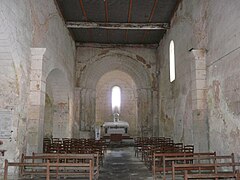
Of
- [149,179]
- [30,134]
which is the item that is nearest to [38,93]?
[30,134]

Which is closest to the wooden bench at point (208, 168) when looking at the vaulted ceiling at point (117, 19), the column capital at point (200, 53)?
the column capital at point (200, 53)

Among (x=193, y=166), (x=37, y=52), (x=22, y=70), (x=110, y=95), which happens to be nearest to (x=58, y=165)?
(x=193, y=166)

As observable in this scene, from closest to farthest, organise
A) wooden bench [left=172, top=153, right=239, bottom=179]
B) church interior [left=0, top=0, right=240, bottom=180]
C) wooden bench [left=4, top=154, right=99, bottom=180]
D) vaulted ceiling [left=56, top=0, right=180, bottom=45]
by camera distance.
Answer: wooden bench [left=172, top=153, right=239, bottom=179]
wooden bench [left=4, top=154, right=99, bottom=180]
church interior [left=0, top=0, right=240, bottom=180]
vaulted ceiling [left=56, top=0, right=180, bottom=45]

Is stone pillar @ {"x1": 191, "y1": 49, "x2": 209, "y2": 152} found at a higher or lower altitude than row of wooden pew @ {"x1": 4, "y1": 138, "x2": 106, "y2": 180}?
higher

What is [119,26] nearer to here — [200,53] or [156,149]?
[200,53]

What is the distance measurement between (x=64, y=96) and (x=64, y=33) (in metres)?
4.02

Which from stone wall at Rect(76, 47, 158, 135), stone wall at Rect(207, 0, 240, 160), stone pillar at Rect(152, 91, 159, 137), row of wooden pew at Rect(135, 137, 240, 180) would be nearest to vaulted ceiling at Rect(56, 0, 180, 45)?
stone wall at Rect(76, 47, 158, 135)

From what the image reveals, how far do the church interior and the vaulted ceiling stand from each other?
0.06 m

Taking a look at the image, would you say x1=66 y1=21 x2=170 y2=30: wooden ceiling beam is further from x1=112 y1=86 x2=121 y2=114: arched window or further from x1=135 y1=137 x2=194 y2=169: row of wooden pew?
x1=112 y1=86 x2=121 y2=114: arched window

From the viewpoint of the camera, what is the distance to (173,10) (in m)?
13.3

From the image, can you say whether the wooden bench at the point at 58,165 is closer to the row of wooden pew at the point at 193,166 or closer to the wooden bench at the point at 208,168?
the row of wooden pew at the point at 193,166

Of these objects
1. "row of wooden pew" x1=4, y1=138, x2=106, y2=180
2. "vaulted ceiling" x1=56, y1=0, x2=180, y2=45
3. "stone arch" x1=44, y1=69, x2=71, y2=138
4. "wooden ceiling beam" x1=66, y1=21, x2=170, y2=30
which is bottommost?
"row of wooden pew" x1=4, y1=138, x2=106, y2=180

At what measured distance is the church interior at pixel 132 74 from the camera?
6.96 m

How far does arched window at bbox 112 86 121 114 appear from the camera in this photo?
27.0m
